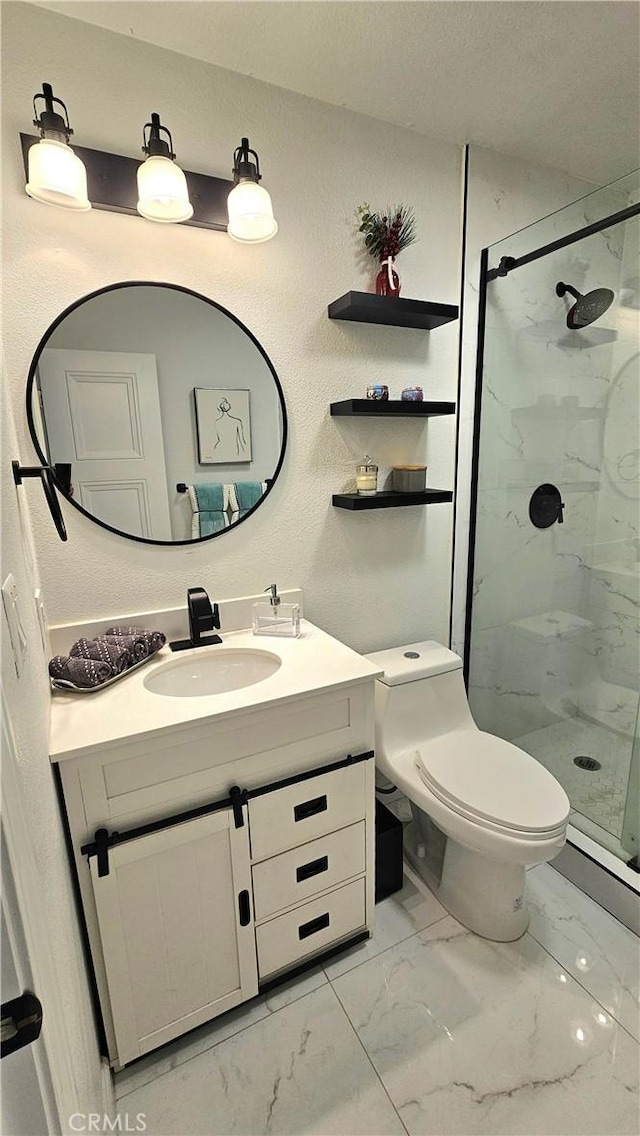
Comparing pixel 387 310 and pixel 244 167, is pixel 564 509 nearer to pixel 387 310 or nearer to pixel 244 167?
pixel 387 310

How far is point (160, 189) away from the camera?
1.17m

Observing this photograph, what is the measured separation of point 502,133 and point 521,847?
2.12 metres

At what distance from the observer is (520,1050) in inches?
47.4

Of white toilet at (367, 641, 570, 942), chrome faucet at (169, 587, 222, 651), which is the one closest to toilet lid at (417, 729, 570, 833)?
white toilet at (367, 641, 570, 942)

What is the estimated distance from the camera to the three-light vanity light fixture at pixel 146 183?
1061mm

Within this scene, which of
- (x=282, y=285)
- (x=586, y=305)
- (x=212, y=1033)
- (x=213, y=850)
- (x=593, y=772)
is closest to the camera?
(x=213, y=850)

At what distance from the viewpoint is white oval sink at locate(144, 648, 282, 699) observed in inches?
54.2

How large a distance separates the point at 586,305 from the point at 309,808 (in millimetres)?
2025

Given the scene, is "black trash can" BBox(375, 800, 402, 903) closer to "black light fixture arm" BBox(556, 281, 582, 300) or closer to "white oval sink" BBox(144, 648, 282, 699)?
"white oval sink" BBox(144, 648, 282, 699)

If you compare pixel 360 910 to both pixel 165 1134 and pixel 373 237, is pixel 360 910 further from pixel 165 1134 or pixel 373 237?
pixel 373 237

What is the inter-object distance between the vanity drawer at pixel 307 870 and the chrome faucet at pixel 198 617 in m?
0.59

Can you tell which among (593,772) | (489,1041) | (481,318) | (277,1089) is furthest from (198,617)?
(593,772)

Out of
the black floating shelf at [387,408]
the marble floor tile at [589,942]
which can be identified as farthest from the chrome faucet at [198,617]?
the marble floor tile at [589,942]

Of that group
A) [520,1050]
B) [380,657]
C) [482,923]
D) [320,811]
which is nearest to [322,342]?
[380,657]
